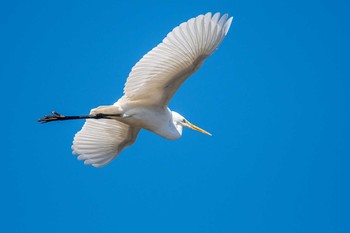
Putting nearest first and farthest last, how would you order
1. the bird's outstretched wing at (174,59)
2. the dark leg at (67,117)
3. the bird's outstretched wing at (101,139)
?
the bird's outstretched wing at (174,59)
the dark leg at (67,117)
the bird's outstretched wing at (101,139)

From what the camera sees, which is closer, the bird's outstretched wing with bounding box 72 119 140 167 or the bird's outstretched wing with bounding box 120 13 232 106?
the bird's outstretched wing with bounding box 120 13 232 106

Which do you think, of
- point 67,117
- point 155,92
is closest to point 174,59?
point 155,92

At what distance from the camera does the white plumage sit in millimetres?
7457

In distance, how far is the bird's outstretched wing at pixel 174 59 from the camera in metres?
7.41

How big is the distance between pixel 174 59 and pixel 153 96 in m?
0.89

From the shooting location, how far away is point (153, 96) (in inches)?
336

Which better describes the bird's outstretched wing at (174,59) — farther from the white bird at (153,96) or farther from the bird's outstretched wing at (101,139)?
the bird's outstretched wing at (101,139)

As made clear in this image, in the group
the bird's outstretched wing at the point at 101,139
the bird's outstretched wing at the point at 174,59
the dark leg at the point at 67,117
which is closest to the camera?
the bird's outstretched wing at the point at 174,59

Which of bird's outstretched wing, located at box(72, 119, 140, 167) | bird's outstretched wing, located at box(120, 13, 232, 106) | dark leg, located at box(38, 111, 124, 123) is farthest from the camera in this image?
bird's outstretched wing, located at box(72, 119, 140, 167)

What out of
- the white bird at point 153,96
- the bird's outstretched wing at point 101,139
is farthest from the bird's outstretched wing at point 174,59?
the bird's outstretched wing at point 101,139

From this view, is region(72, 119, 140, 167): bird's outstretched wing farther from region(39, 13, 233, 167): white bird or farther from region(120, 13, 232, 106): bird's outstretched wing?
region(120, 13, 232, 106): bird's outstretched wing

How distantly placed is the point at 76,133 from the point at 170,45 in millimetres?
2645

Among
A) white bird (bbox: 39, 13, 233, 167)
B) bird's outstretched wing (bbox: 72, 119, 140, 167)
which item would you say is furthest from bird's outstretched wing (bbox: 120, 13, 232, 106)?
bird's outstretched wing (bbox: 72, 119, 140, 167)

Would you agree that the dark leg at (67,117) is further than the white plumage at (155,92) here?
Yes
